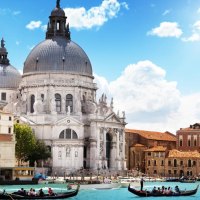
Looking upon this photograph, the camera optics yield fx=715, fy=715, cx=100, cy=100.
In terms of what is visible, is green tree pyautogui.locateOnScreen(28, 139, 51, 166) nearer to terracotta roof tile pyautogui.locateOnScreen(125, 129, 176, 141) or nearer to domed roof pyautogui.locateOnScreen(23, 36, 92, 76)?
domed roof pyautogui.locateOnScreen(23, 36, 92, 76)

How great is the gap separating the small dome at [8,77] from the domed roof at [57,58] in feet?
17.2

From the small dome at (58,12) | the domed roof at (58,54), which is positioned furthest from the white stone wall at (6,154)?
the small dome at (58,12)

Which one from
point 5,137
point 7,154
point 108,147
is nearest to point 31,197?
point 7,154

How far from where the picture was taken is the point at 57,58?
306ft

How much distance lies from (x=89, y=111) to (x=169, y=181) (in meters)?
14.5

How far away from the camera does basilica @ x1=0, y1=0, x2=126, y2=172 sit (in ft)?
293

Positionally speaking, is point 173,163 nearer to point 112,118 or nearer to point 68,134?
point 112,118

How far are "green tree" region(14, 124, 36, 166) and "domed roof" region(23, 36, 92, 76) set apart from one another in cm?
1341

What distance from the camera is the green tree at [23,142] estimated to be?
80.6 metres

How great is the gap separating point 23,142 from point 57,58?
53.2ft

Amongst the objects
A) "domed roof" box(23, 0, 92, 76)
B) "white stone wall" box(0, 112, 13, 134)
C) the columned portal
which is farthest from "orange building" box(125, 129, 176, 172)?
"white stone wall" box(0, 112, 13, 134)

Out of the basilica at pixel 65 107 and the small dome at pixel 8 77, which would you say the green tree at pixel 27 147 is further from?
the small dome at pixel 8 77

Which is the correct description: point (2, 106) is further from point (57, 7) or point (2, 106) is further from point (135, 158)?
point (135, 158)

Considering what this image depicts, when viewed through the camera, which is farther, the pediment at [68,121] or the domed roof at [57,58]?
the domed roof at [57,58]
